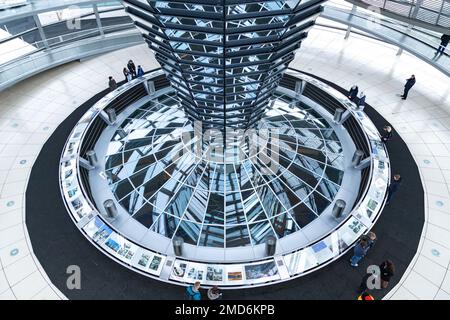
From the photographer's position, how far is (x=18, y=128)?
1691cm

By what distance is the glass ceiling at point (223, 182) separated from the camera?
12.9 meters

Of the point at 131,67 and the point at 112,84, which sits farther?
the point at 131,67

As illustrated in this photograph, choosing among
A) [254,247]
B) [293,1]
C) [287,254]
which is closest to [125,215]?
[254,247]

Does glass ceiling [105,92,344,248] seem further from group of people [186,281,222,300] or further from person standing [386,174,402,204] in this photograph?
group of people [186,281,222,300]

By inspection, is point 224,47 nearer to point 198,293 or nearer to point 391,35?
point 198,293

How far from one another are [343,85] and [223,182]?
415 inches

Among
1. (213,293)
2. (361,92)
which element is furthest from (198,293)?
(361,92)

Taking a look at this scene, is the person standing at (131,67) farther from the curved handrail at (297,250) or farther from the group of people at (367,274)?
the group of people at (367,274)

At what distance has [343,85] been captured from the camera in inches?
774

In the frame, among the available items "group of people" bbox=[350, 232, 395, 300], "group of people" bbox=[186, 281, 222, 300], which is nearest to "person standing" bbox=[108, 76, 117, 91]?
"group of people" bbox=[186, 281, 222, 300]

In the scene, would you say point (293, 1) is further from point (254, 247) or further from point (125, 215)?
point (125, 215)

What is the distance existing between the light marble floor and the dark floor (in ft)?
1.15

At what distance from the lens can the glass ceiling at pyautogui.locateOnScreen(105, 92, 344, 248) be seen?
42.5 ft

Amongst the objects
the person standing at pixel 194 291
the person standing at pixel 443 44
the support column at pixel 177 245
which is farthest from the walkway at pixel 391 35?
the person standing at pixel 194 291
